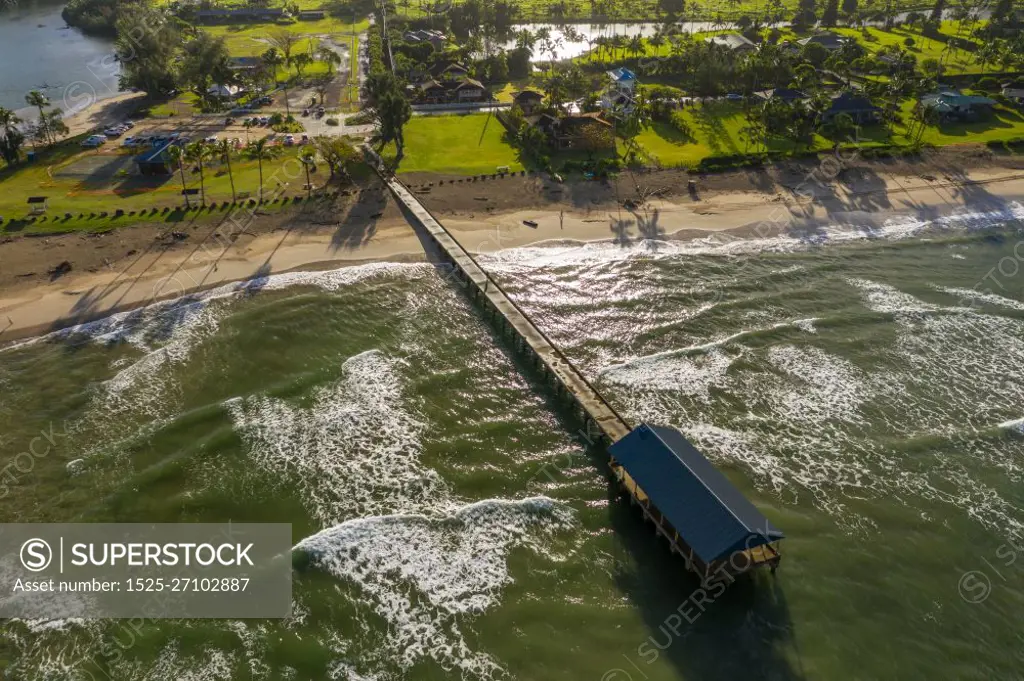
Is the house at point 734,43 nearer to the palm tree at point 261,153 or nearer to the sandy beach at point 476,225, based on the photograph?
the sandy beach at point 476,225

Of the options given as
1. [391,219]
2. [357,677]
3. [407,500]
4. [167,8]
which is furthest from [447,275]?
[167,8]

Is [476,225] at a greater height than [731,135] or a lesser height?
lesser

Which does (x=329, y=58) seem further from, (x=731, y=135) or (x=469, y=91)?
(x=731, y=135)

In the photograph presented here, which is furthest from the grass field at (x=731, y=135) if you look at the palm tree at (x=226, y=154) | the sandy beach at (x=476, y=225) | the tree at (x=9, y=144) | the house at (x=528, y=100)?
the tree at (x=9, y=144)

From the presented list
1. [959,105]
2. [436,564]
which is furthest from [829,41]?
[436,564]

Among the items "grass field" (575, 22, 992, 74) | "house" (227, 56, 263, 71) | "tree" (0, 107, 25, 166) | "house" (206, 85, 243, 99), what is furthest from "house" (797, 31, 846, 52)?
"tree" (0, 107, 25, 166)
